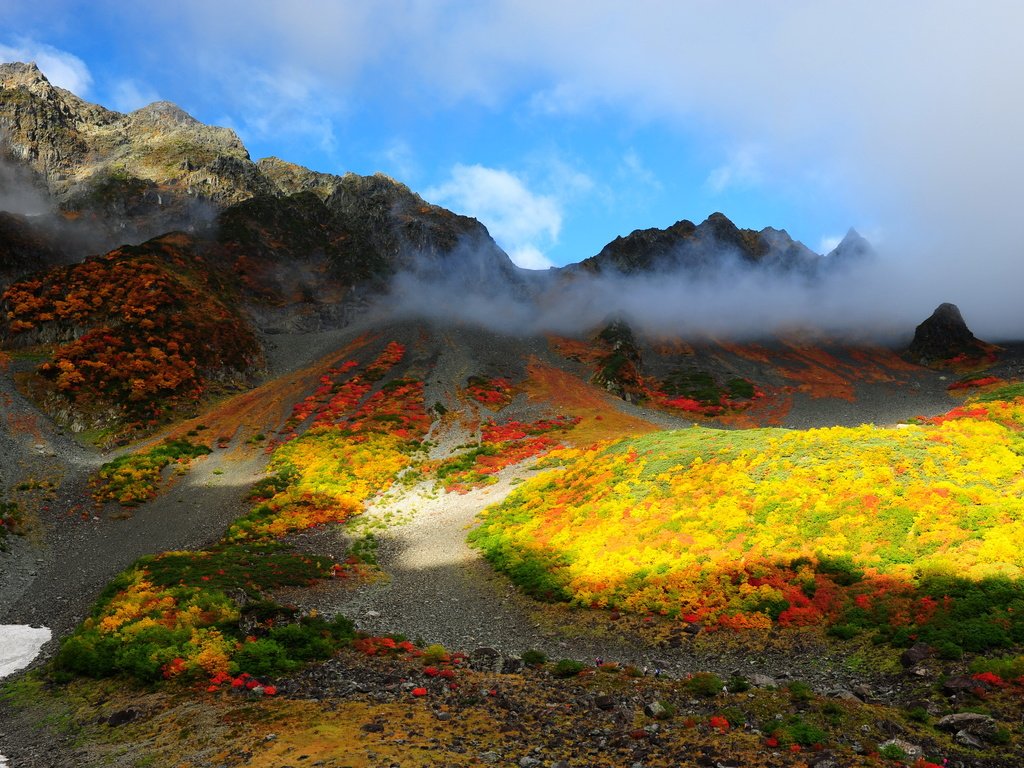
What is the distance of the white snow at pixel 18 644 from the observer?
26770 millimetres

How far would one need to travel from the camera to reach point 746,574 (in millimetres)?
28922

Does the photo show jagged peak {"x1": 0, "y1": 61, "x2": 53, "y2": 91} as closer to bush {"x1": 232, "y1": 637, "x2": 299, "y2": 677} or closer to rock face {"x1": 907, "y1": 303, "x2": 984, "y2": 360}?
bush {"x1": 232, "y1": 637, "x2": 299, "y2": 677}

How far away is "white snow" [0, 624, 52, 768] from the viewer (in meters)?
26.8

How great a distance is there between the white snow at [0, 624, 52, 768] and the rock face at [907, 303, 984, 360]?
203528mm

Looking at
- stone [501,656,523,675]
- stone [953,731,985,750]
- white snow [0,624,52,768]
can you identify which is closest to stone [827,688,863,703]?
stone [953,731,985,750]

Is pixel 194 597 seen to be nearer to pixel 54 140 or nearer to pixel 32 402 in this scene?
pixel 32 402

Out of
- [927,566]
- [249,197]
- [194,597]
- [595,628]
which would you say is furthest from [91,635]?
[249,197]

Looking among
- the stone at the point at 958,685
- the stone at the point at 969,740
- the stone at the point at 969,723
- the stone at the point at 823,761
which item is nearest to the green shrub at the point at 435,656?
the stone at the point at 823,761

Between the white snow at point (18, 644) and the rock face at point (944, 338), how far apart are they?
204m

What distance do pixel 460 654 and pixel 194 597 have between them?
14584 mm

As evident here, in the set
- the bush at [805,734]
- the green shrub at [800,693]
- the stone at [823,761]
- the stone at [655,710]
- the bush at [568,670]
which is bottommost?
the bush at [568,670]

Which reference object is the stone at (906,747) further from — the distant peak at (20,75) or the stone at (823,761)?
the distant peak at (20,75)

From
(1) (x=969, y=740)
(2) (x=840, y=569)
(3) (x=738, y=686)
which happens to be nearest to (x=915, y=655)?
(1) (x=969, y=740)

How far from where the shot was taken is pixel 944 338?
168 m
